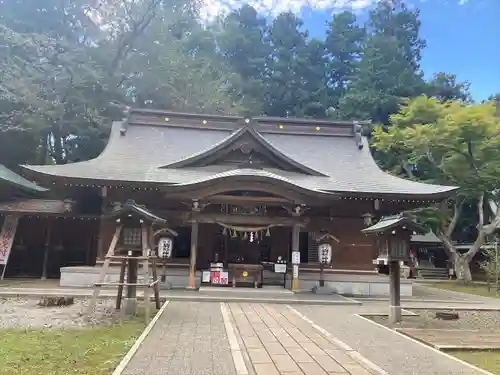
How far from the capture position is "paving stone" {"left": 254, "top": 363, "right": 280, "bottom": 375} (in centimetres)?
522

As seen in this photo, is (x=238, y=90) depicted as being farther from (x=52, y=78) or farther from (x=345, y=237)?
(x=345, y=237)

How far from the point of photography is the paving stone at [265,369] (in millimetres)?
5217

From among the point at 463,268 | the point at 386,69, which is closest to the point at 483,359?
the point at 463,268

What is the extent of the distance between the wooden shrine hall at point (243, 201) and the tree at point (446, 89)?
2344cm

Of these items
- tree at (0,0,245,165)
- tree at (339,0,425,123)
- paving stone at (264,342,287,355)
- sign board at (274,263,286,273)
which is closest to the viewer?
paving stone at (264,342,287,355)

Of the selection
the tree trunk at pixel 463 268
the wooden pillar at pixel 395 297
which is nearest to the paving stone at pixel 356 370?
the wooden pillar at pixel 395 297

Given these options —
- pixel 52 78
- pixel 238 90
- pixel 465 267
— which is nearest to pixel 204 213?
pixel 52 78

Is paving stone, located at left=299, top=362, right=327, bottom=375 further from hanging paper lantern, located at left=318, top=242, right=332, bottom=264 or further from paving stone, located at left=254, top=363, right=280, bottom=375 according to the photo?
hanging paper lantern, located at left=318, top=242, right=332, bottom=264

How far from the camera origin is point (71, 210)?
58.7 ft

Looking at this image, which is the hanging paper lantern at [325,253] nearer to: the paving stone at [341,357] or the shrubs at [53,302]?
the shrubs at [53,302]

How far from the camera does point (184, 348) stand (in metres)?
6.50

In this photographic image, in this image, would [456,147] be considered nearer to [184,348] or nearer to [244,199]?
[244,199]

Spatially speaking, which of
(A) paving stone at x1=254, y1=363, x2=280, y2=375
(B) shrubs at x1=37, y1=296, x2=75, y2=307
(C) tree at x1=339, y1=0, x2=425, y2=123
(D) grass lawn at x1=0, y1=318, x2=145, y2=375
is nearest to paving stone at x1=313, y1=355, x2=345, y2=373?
(A) paving stone at x1=254, y1=363, x2=280, y2=375

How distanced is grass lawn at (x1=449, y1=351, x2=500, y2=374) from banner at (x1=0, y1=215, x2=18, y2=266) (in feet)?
54.4
